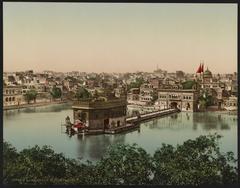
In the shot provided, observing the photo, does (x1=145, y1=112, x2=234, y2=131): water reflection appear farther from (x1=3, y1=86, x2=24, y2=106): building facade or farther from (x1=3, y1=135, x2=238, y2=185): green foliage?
(x1=3, y1=86, x2=24, y2=106): building facade

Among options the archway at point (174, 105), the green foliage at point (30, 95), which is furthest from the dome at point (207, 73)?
the green foliage at point (30, 95)

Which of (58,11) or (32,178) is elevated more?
(58,11)

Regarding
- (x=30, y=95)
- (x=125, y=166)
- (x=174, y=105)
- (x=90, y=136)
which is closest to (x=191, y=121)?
(x=174, y=105)

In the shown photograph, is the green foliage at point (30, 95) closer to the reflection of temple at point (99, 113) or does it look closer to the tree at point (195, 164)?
the reflection of temple at point (99, 113)

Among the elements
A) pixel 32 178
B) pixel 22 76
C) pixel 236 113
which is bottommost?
pixel 32 178

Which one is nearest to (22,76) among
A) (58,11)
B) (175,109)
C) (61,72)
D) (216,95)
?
(61,72)

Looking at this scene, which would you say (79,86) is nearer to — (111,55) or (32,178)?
(111,55)
